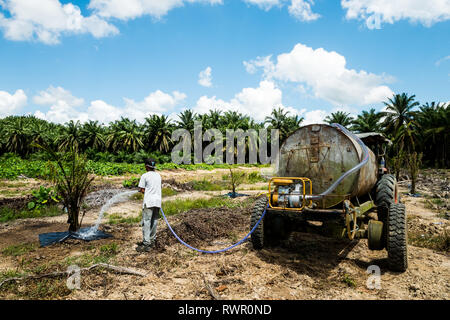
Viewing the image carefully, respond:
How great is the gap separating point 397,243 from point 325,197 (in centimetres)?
138

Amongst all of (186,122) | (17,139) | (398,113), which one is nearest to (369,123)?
(398,113)

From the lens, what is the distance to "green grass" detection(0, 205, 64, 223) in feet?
29.1

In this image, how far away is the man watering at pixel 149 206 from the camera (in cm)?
566

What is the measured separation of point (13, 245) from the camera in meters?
5.95

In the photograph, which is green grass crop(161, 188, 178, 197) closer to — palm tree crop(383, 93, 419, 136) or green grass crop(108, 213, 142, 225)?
green grass crop(108, 213, 142, 225)

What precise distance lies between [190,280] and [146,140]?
158 feet

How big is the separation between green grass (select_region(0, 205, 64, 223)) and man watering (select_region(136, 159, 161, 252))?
582cm

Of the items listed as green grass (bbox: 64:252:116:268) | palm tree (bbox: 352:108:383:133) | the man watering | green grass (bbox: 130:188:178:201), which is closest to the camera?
green grass (bbox: 64:252:116:268)

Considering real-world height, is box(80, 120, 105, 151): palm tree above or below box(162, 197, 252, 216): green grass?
above

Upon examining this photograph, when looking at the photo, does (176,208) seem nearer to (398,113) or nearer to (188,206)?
(188,206)

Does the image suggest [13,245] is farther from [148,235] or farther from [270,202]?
[270,202]

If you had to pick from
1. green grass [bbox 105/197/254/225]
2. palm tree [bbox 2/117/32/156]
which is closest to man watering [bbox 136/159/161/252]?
green grass [bbox 105/197/254/225]

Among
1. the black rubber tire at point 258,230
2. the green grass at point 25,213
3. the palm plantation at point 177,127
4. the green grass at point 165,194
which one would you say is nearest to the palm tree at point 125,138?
the palm plantation at point 177,127
